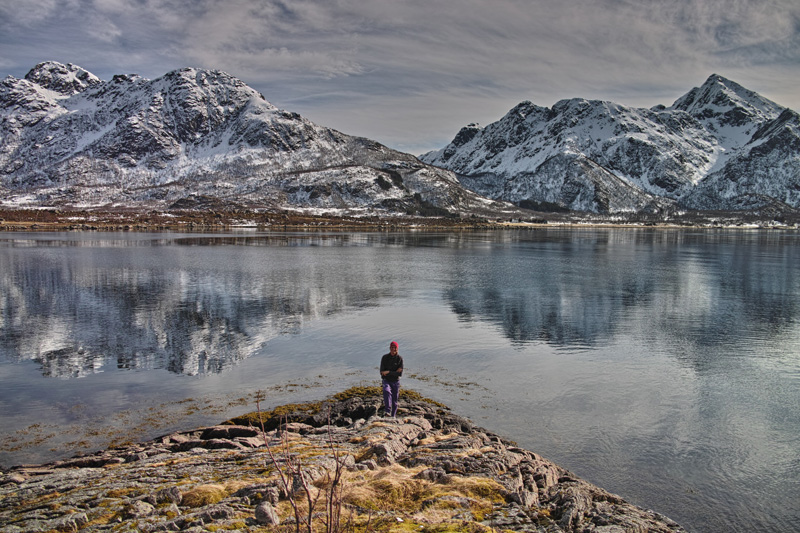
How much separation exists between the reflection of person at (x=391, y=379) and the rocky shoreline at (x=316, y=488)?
1.82 m

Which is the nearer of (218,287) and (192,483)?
(192,483)

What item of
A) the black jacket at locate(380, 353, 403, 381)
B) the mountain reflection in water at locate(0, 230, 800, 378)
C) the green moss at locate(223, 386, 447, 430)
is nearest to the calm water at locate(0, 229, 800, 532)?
the mountain reflection in water at locate(0, 230, 800, 378)

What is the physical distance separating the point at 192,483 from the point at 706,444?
1674cm

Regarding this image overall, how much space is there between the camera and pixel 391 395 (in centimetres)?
1966

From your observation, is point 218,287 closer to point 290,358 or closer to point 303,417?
point 290,358

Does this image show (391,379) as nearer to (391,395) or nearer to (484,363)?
(391,395)

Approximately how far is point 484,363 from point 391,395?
390 inches

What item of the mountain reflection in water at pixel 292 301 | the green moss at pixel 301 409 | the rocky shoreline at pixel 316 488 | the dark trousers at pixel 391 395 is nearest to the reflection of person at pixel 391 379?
the dark trousers at pixel 391 395

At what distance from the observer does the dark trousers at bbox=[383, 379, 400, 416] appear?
19469 millimetres

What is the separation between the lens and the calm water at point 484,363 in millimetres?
17172

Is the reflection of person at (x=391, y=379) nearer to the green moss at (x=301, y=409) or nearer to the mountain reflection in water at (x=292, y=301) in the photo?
the green moss at (x=301, y=409)

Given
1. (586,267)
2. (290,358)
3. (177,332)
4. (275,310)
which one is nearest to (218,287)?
(275,310)

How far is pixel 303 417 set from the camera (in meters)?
19.7

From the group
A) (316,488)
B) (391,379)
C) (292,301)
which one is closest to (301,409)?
(391,379)
